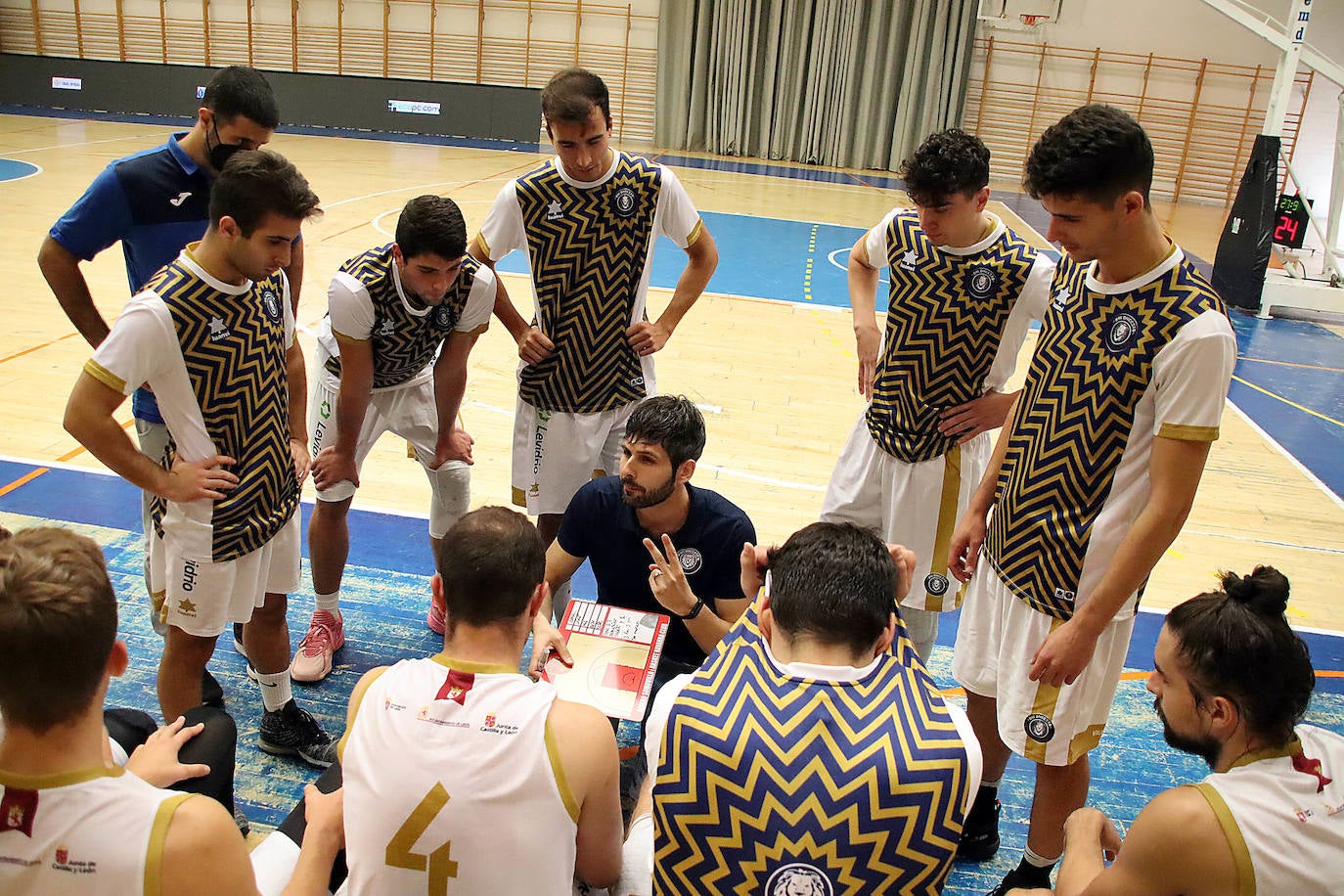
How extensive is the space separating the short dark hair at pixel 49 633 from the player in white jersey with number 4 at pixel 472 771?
19.1 inches

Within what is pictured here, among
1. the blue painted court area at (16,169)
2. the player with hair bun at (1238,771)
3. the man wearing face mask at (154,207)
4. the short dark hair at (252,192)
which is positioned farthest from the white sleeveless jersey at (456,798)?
the blue painted court area at (16,169)

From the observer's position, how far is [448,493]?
431cm

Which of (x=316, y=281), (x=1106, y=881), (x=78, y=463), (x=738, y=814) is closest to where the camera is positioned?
(x=738, y=814)

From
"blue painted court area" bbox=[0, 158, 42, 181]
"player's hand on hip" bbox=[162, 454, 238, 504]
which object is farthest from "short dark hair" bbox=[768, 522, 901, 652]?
"blue painted court area" bbox=[0, 158, 42, 181]

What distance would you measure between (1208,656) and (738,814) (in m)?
1.03

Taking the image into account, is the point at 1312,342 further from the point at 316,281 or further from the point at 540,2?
the point at 540,2

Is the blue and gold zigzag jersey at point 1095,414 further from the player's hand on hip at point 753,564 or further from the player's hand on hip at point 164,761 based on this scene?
the player's hand on hip at point 164,761

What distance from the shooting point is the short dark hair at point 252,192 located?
2.84 m

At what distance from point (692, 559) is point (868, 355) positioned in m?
1.10

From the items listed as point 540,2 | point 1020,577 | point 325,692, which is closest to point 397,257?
point 325,692

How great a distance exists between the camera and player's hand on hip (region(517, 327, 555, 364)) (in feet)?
13.0

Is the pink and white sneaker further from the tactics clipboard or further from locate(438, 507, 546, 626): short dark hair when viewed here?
locate(438, 507, 546, 626): short dark hair

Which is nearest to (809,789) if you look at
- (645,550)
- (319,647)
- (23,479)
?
(645,550)

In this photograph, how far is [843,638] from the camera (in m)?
1.97
